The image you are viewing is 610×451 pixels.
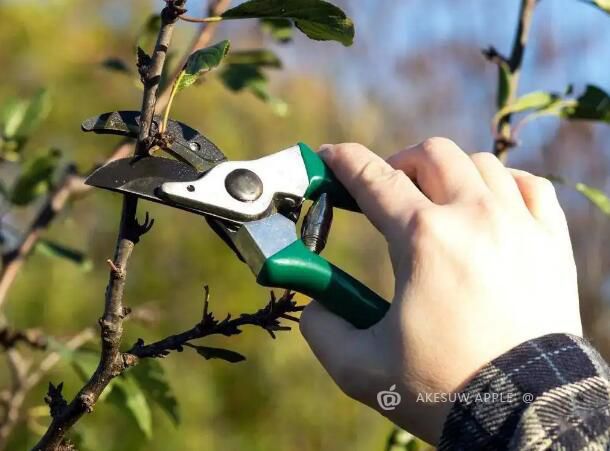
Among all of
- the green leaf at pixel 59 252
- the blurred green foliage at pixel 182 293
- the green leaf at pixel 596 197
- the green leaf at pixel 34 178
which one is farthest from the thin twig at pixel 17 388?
the blurred green foliage at pixel 182 293

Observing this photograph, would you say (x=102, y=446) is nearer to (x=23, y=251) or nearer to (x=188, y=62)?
(x=23, y=251)

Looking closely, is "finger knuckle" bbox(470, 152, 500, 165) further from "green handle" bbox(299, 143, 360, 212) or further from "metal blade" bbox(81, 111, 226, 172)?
"metal blade" bbox(81, 111, 226, 172)

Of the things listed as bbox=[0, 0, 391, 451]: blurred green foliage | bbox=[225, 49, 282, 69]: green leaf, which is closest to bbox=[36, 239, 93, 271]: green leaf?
bbox=[225, 49, 282, 69]: green leaf

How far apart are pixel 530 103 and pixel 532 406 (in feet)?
2.65

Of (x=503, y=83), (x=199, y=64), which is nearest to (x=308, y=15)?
(x=199, y=64)

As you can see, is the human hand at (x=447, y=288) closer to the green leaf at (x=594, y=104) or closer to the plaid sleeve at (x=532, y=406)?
the plaid sleeve at (x=532, y=406)

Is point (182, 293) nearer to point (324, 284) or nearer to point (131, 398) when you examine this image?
point (131, 398)

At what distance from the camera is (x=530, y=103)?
4.64 feet

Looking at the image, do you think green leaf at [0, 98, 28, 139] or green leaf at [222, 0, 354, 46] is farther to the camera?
green leaf at [0, 98, 28, 139]

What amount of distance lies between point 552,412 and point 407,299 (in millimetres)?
147

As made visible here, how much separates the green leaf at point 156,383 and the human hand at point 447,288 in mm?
517

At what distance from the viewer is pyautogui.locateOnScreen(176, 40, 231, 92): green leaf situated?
76 cm

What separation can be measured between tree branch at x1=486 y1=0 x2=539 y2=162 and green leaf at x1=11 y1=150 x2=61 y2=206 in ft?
2.49

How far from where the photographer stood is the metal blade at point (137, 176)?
0.79 m
